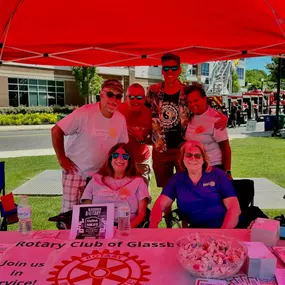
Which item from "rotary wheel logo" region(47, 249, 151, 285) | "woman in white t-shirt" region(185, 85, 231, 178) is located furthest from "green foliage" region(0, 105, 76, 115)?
"rotary wheel logo" region(47, 249, 151, 285)

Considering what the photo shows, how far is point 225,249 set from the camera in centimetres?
162

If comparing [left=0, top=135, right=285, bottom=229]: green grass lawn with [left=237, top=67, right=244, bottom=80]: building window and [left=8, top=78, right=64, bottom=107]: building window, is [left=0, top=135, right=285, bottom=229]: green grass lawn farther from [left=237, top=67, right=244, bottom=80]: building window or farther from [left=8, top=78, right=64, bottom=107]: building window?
[left=237, top=67, right=244, bottom=80]: building window

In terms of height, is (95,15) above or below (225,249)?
above

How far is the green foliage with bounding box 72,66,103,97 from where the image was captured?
26.6 m

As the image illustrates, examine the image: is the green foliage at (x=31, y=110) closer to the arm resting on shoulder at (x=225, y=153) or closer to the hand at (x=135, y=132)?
the hand at (x=135, y=132)

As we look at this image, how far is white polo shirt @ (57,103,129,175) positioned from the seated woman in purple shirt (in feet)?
2.48

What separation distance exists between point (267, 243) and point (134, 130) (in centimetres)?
203

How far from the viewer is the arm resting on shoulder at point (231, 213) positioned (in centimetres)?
247

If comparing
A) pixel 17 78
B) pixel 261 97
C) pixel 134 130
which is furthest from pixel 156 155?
pixel 261 97

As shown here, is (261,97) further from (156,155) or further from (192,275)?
(192,275)

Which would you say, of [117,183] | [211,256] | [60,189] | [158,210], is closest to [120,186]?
[117,183]

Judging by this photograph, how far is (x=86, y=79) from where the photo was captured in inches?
1050

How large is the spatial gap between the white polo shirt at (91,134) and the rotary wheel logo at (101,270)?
4.47ft

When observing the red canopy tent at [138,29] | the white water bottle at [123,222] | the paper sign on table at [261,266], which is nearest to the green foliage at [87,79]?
the red canopy tent at [138,29]
